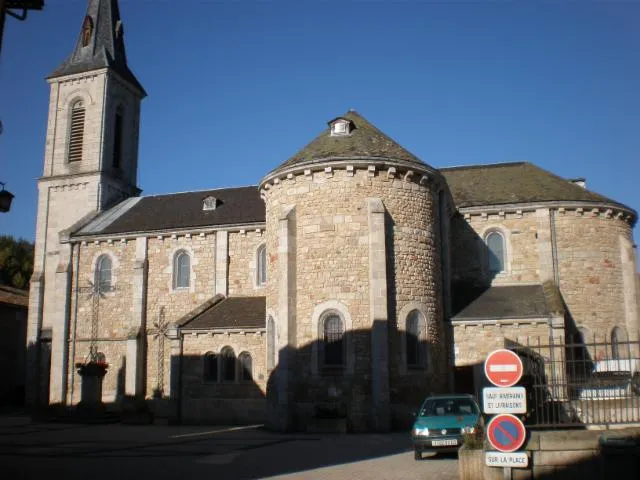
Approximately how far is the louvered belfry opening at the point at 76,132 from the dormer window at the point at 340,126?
19358 millimetres

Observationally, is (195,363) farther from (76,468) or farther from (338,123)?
(76,468)

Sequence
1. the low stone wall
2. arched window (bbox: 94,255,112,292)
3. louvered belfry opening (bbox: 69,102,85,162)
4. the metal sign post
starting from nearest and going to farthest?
1. the metal sign post
2. the low stone wall
3. arched window (bbox: 94,255,112,292)
4. louvered belfry opening (bbox: 69,102,85,162)

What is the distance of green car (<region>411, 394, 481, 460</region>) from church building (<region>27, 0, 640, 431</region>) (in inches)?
214

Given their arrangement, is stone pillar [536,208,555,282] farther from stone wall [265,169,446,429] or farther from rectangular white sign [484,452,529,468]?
rectangular white sign [484,452,529,468]

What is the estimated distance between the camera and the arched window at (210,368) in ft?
89.9

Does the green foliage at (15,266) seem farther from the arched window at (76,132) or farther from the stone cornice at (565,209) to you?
the stone cornice at (565,209)

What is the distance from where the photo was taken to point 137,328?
3155 centimetres

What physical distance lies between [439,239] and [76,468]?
15292 millimetres

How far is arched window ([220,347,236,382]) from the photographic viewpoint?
2722 centimetres

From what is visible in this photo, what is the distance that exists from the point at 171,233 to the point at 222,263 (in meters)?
3.17

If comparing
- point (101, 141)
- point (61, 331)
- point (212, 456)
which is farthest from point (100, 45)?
point (212, 456)

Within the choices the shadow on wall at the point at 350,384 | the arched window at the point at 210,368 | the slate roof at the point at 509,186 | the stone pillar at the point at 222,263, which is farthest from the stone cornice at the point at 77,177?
the shadow on wall at the point at 350,384

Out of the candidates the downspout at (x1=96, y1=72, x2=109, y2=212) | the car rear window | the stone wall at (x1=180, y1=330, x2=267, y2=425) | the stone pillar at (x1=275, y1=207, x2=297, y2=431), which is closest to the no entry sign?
the car rear window

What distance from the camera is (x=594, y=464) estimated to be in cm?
1088
